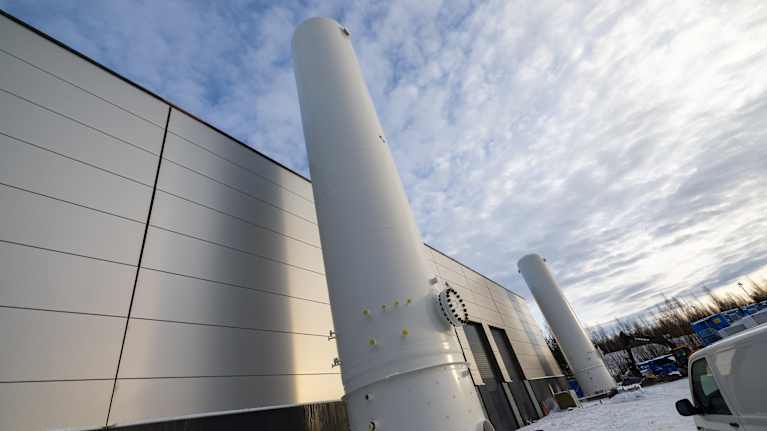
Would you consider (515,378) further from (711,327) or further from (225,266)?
(225,266)

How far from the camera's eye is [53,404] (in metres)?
3.18

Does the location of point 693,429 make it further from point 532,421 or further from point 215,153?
point 215,153

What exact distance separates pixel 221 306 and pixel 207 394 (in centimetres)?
128

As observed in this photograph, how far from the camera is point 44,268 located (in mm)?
3652

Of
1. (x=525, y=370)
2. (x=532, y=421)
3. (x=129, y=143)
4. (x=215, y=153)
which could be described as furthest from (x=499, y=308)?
(x=129, y=143)

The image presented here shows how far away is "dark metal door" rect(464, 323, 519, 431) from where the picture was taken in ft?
34.2

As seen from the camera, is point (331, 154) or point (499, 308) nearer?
point (331, 154)

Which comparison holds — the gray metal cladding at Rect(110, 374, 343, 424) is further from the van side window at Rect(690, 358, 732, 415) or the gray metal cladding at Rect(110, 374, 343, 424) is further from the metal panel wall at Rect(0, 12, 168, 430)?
the van side window at Rect(690, 358, 732, 415)

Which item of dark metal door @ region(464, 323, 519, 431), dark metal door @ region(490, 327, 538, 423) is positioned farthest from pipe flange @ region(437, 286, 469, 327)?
dark metal door @ region(490, 327, 538, 423)

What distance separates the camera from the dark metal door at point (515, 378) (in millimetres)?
12670

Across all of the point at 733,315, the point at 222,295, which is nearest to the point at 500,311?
the point at 733,315

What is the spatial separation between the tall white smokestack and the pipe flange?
0.12 m

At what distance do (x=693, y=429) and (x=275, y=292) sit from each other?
26.0ft

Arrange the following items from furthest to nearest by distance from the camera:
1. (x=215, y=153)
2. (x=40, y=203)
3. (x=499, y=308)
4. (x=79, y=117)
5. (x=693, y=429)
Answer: (x=499, y=308) → (x=215, y=153) → (x=693, y=429) → (x=79, y=117) → (x=40, y=203)
